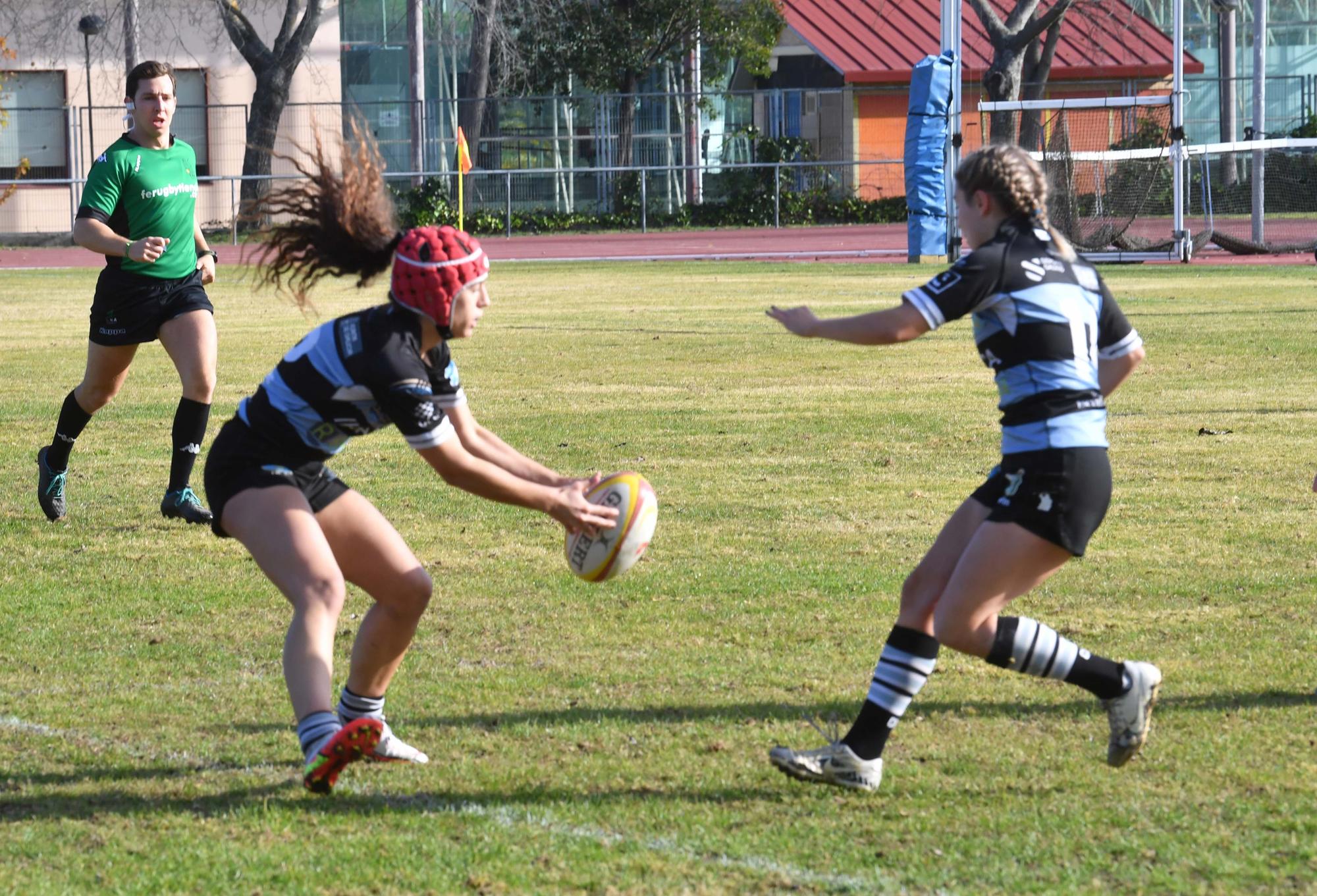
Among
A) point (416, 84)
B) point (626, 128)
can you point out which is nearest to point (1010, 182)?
point (416, 84)

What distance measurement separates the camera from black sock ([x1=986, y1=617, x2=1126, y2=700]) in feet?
15.0

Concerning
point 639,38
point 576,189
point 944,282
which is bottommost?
point 944,282

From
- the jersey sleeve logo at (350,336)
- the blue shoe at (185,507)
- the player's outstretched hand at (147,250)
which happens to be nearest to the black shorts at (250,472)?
the jersey sleeve logo at (350,336)

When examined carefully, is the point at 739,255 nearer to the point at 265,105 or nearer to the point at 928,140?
the point at 928,140

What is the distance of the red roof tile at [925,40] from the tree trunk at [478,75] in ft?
26.6

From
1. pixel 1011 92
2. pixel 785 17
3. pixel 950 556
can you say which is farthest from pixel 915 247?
pixel 950 556

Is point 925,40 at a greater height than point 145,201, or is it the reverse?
point 925,40

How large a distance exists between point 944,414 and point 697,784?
24.0 ft

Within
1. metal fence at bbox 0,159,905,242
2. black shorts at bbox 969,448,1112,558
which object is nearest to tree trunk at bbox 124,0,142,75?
metal fence at bbox 0,159,905,242

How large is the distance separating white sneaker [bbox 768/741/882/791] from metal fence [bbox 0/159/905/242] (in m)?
33.1

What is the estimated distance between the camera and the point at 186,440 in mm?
8461

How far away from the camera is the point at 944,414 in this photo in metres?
11.7

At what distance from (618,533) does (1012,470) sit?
1.14 metres

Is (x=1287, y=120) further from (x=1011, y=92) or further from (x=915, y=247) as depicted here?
(x=915, y=247)
